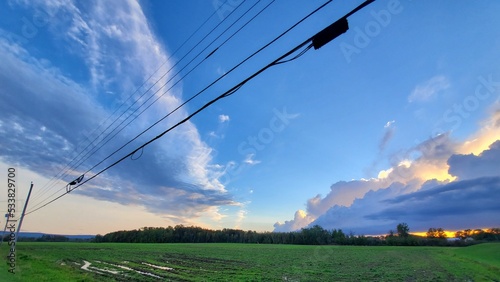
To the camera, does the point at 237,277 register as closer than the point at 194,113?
No

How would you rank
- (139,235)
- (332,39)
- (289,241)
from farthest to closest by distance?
(139,235)
(289,241)
(332,39)

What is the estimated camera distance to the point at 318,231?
481 ft

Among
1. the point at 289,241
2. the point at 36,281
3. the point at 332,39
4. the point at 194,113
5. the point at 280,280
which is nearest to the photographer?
the point at 332,39

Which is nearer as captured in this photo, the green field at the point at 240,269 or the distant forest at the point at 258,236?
the green field at the point at 240,269

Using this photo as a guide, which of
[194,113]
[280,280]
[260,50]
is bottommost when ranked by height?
[280,280]

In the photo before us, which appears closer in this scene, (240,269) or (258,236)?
(240,269)

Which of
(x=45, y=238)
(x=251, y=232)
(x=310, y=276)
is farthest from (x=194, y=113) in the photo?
(x=45, y=238)

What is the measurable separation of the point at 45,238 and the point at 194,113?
201 meters

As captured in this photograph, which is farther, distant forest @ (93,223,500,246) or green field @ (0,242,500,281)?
distant forest @ (93,223,500,246)

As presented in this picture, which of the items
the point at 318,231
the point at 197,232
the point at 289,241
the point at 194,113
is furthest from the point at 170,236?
the point at 194,113

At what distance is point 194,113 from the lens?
7383 mm

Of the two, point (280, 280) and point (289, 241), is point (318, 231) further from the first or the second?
point (280, 280)

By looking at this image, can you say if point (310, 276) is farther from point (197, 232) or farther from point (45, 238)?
point (45, 238)

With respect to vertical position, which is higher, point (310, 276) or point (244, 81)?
point (244, 81)
